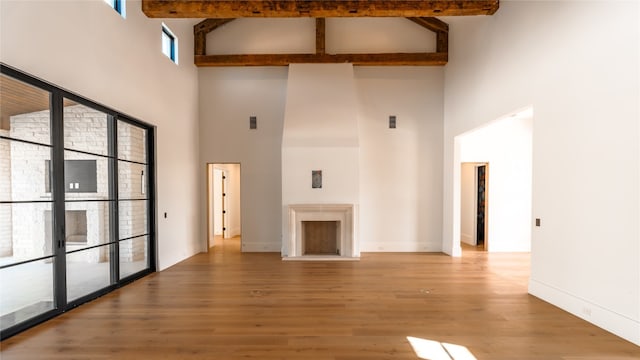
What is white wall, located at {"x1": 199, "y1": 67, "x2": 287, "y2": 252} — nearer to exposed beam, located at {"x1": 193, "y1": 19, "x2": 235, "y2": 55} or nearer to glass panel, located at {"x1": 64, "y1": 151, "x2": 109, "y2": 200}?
exposed beam, located at {"x1": 193, "y1": 19, "x2": 235, "y2": 55}

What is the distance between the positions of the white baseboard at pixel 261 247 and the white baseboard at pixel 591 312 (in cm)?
499

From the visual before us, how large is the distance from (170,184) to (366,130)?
170 inches

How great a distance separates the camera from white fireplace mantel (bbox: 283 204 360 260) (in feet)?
21.8

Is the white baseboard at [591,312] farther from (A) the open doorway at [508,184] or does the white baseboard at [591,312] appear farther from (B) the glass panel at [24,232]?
(B) the glass panel at [24,232]

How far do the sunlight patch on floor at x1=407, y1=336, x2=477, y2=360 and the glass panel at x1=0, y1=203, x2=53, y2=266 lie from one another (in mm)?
3886

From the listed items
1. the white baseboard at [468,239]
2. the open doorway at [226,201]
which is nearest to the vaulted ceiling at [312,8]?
the open doorway at [226,201]

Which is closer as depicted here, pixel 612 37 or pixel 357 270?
pixel 612 37

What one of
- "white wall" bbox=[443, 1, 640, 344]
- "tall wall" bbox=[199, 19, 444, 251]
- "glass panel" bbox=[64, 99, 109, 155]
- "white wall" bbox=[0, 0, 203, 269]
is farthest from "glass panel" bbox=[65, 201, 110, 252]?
"white wall" bbox=[443, 1, 640, 344]

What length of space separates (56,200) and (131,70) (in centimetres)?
229

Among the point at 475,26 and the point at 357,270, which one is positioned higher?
the point at 475,26

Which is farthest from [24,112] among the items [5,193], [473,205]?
[473,205]

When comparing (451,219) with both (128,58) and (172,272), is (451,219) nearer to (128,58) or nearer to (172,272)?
(172,272)

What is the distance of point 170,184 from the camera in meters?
6.07

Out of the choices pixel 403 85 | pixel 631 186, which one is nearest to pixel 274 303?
pixel 631 186
